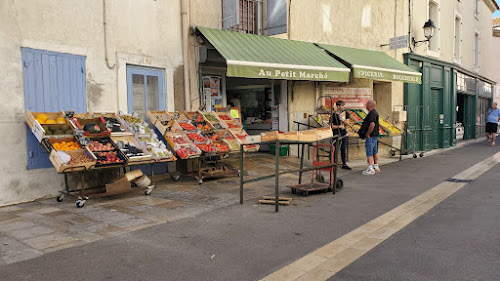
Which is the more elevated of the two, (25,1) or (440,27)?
(440,27)

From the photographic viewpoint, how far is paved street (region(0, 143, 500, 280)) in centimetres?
376

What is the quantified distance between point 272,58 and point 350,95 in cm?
474

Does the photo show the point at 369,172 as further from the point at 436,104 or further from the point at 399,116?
the point at 436,104

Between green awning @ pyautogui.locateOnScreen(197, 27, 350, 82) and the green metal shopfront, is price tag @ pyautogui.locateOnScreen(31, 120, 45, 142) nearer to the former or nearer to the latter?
green awning @ pyautogui.locateOnScreen(197, 27, 350, 82)

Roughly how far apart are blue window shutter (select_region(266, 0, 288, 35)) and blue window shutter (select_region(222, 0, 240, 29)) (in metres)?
1.64

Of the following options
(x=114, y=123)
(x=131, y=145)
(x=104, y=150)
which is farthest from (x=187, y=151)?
(x=104, y=150)

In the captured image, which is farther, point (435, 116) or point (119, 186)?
point (435, 116)

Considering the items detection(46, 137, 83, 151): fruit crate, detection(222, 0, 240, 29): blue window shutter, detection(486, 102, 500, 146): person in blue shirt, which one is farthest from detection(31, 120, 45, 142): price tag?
detection(486, 102, 500, 146): person in blue shirt

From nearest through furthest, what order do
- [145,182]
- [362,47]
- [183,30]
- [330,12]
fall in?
[145,182] < [183,30] < [330,12] < [362,47]

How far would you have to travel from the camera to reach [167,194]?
7387mm

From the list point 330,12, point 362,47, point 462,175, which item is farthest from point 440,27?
point 462,175

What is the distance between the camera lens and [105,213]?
600 cm

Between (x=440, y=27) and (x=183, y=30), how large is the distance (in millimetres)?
13673

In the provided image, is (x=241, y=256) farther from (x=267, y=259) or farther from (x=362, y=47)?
(x=362, y=47)
